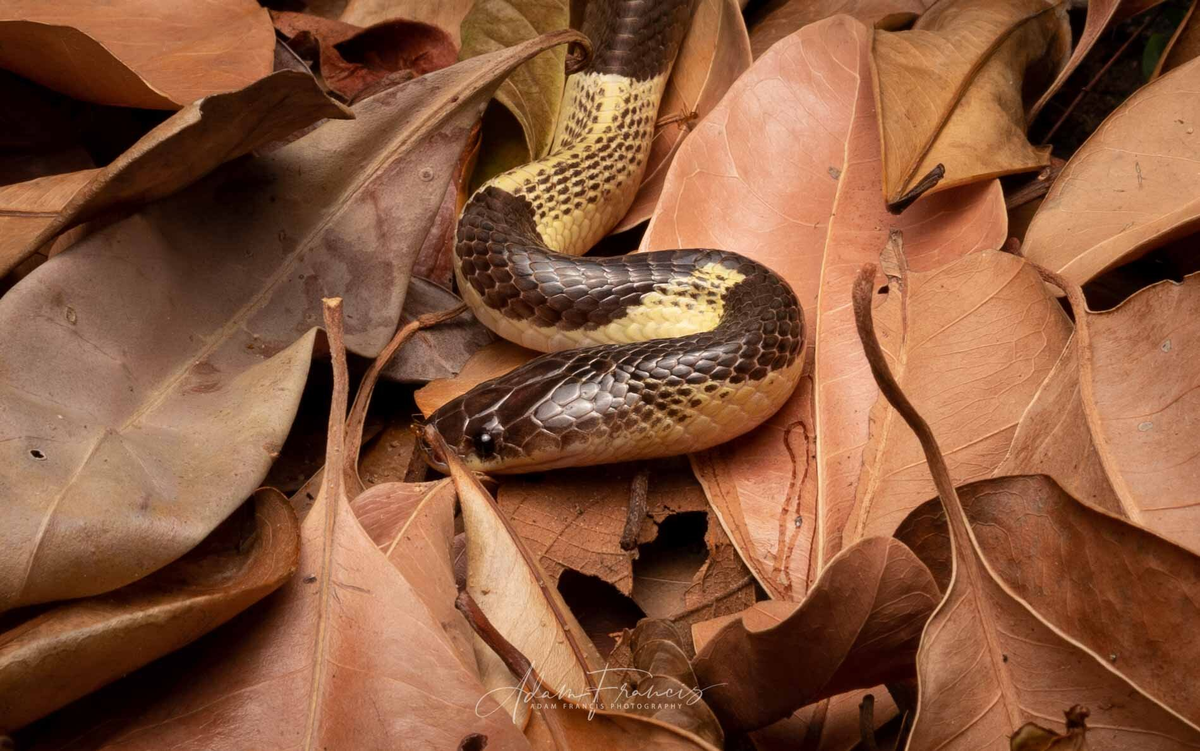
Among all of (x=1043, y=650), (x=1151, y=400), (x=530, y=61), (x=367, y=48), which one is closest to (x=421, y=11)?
(x=367, y=48)

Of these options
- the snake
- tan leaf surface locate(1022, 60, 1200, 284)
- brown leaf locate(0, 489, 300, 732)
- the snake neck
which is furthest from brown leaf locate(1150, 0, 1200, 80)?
brown leaf locate(0, 489, 300, 732)

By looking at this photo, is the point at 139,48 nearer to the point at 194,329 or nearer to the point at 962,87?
the point at 194,329

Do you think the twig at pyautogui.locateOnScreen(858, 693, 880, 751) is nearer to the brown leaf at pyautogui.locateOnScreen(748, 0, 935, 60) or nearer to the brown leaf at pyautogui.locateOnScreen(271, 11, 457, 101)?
the brown leaf at pyautogui.locateOnScreen(748, 0, 935, 60)

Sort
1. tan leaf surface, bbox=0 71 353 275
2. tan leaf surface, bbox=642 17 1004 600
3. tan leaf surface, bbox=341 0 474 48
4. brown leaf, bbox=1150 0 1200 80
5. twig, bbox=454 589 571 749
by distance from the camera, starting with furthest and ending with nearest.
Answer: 1. tan leaf surface, bbox=341 0 474 48
2. brown leaf, bbox=1150 0 1200 80
3. tan leaf surface, bbox=642 17 1004 600
4. tan leaf surface, bbox=0 71 353 275
5. twig, bbox=454 589 571 749

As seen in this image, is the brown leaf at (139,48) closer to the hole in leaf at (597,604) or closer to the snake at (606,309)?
the snake at (606,309)

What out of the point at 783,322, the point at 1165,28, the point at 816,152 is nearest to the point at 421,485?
the point at 783,322
